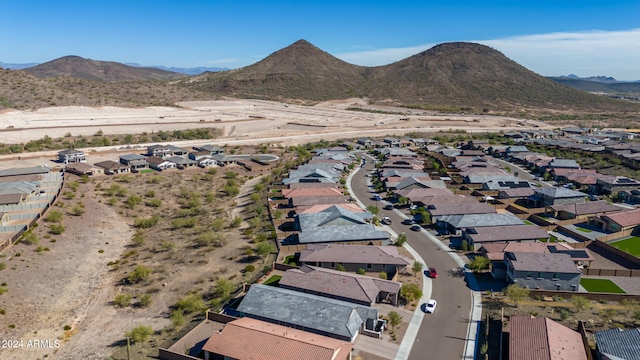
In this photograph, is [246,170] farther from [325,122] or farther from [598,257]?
[325,122]

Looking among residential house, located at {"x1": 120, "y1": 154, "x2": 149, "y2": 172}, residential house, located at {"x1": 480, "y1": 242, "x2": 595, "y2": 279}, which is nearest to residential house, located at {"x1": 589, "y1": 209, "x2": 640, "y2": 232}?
residential house, located at {"x1": 480, "y1": 242, "x2": 595, "y2": 279}

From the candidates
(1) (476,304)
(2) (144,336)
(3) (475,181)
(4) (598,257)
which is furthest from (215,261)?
(3) (475,181)

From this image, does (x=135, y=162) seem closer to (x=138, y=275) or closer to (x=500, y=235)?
(x=138, y=275)

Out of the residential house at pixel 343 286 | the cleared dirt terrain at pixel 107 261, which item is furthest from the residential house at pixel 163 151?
the residential house at pixel 343 286

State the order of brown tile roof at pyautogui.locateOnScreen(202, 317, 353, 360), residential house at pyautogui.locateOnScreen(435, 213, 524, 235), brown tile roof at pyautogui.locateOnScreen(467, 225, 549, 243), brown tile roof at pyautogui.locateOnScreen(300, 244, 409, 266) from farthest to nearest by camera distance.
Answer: residential house at pyautogui.locateOnScreen(435, 213, 524, 235) → brown tile roof at pyautogui.locateOnScreen(467, 225, 549, 243) → brown tile roof at pyautogui.locateOnScreen(300, 244, 409, 266) → brown tile roof at pyautogui.locateOnScreen(202, 317, 353, 360)

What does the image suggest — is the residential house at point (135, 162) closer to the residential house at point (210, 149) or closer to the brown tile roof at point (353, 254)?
the residential house at point (210, 149)

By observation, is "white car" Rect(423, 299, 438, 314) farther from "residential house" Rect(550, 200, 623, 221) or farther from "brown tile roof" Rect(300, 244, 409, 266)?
"residential house" Rect(550, 200, 623, 221)

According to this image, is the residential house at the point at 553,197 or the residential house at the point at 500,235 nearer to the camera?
the residential house at the point at 500,235
